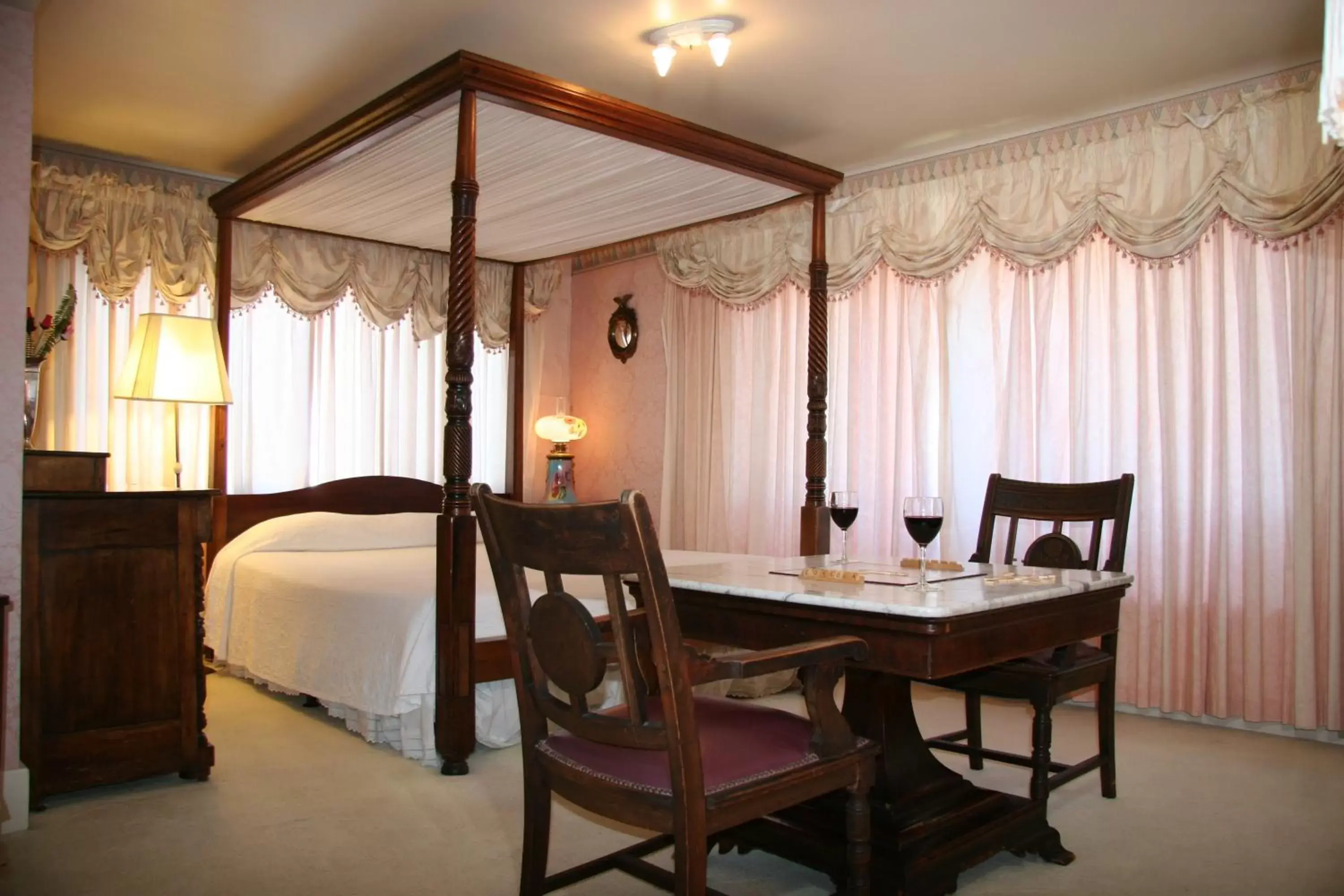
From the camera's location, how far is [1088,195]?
412 cm

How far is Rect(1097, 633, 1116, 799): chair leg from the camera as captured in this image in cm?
290

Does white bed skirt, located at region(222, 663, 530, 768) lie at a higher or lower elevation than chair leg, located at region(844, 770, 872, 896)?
lower

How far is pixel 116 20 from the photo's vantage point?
3.28 m

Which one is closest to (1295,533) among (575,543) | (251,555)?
(575,543)

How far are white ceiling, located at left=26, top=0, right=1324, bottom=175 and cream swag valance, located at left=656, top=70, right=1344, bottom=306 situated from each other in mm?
107

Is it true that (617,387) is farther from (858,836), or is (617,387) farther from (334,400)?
(858,836)

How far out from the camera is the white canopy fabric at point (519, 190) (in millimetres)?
3574

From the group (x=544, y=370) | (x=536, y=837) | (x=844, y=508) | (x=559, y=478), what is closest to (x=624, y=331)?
(x=544, y=370)

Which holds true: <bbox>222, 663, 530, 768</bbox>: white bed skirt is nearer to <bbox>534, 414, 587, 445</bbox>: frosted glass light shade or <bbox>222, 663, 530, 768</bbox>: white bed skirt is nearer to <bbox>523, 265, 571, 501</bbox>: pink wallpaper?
<bbox>534, 414, 587, 445</bbox>: frosted glass light shade

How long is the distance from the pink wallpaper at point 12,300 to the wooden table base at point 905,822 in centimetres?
193

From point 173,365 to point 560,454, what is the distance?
2.50 meters

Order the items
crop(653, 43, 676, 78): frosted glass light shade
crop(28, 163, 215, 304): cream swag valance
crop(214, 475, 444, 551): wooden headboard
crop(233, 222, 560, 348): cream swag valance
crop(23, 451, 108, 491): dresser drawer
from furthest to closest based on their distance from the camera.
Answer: crop(233, 222, 560, 348): cream swag valance < crop(214, 475, 444, 551): wooden headboard < crop(28, 163, 215, 304): cream swag valance < crop(653, 43, 676, 78): frosted glass light shade < crop(23, 451, 108, 491): dresser drawer

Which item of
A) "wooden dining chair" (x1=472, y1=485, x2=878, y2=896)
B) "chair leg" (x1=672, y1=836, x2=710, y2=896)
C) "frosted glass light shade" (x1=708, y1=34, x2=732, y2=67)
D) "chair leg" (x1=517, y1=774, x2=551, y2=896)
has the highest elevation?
"frosted glass light shade" (x1=708, y1=34, x2=732, y2=67)

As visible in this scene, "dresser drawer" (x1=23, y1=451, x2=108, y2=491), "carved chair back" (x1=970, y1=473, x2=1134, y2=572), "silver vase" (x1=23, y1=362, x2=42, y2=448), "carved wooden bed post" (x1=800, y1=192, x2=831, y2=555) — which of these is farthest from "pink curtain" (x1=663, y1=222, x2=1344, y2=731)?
"silver vase" (x1=23, y1=362, x2=42, y2=448)
